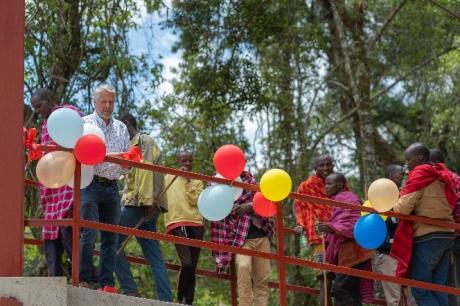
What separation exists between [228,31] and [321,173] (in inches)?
263

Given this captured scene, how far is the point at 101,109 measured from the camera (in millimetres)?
7777

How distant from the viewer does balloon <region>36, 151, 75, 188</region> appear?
260 inches

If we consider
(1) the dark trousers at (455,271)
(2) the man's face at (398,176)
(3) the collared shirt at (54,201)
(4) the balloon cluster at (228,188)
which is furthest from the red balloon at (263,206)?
(2) the man's face at (398,176)

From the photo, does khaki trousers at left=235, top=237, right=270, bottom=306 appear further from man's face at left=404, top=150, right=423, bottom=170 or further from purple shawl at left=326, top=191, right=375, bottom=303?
man's face at left=404, top=150, right=423, bottom=170

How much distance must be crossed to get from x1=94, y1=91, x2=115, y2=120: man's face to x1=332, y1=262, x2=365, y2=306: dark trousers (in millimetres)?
2390

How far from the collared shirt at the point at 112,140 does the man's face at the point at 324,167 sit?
6.15 ft

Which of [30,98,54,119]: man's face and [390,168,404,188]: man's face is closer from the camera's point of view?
[30,98,54,119]: man's face

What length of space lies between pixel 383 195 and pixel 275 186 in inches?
37.2

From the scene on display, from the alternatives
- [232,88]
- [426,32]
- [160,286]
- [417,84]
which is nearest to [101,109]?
[160,286]

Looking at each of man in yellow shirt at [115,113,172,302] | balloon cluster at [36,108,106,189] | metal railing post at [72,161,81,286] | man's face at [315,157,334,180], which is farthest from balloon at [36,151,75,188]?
man's face at [315,157,334,180]

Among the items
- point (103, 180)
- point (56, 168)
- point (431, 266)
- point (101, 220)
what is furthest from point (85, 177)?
point (431, 266)

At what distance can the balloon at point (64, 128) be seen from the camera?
6707 millimetres

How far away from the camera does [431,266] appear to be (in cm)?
792

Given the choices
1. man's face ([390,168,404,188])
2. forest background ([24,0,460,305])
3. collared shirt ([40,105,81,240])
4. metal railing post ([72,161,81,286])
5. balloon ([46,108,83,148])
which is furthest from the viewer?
forest background ([24,0,460,305])
